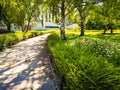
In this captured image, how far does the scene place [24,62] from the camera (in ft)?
54.4

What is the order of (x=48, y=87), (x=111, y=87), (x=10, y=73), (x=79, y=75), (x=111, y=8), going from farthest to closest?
(x=111, y=8), (x=10, y=73), (x=48, y=87), (x=79, y=75), (x=111, y=87)

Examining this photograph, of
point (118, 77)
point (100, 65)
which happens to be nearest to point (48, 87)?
point (100, 65)

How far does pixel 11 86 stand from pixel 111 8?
18807mm

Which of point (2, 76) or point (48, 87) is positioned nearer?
point (48, 87)

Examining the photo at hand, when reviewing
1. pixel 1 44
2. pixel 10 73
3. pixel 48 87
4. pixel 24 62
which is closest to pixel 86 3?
pixel 1 44

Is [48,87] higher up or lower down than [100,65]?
lower down

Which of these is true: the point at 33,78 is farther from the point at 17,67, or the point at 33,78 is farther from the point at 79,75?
the point at 79,75

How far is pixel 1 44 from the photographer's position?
929 inches

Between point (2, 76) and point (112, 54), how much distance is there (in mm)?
5305

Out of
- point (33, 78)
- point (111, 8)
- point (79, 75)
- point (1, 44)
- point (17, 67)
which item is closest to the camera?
point (79, 75)

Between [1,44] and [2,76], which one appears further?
[1,44]

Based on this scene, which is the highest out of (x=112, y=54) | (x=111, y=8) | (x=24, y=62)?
(x=111, y=8)

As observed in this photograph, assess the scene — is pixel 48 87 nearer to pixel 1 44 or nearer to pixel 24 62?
pixel 24 62

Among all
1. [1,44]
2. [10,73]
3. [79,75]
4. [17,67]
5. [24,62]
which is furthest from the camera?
[1,44]
